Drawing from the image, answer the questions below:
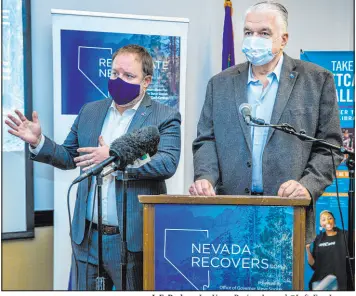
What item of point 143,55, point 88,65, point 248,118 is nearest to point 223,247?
point 248,118

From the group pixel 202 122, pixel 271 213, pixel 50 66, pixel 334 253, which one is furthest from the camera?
Answer: pixel 50 66

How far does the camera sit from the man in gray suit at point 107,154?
2432 millimetres

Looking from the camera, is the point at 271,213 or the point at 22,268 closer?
the point at 271,213

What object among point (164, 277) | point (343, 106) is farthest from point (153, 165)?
point (343, 106)

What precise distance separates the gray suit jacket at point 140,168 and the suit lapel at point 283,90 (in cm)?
56

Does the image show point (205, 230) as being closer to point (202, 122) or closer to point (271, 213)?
point (271, 213)

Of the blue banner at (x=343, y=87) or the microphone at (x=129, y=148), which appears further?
the blue banner at (x=343, y=87)

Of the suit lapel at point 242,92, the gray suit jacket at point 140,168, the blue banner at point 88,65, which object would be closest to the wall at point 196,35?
the blue banner at point 88,65

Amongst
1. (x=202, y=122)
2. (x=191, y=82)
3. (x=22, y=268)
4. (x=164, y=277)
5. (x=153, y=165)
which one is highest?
(x=191, y=82)

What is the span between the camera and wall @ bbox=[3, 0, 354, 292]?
3.15 m

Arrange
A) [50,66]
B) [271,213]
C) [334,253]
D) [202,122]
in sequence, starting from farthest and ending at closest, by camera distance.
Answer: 1. [50,66]
2. [202,122]
3. [334,253]
4. [271,213]

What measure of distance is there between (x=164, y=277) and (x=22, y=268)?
1.66 metres

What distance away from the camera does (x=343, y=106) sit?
3.52 meters

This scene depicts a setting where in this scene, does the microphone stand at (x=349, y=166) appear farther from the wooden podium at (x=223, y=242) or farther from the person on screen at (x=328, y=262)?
the wooden podium at (x=223, y=242)
